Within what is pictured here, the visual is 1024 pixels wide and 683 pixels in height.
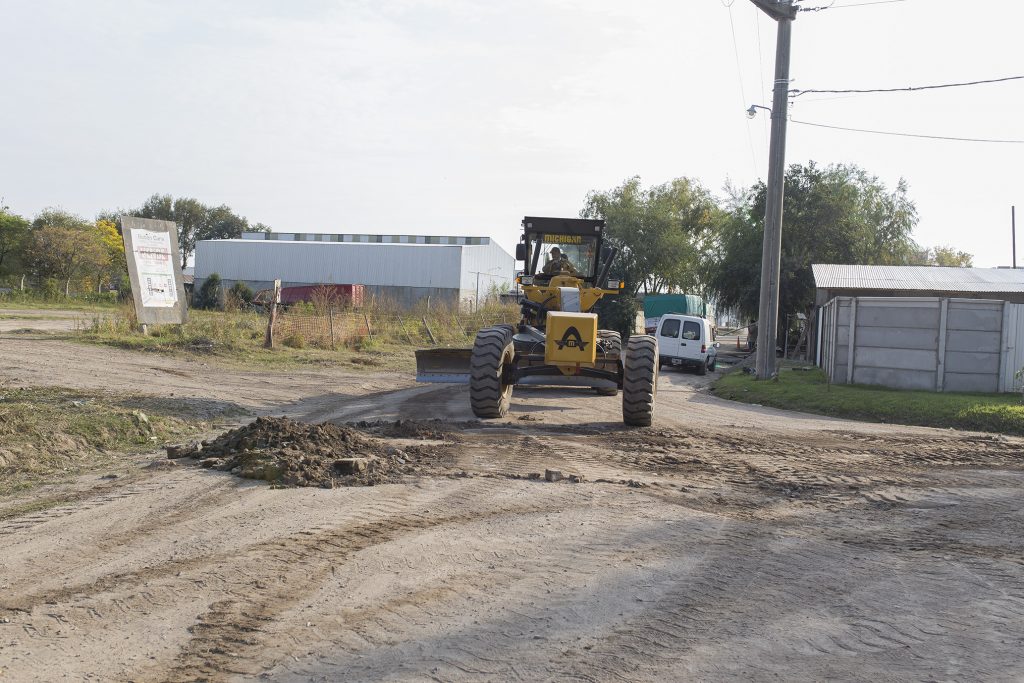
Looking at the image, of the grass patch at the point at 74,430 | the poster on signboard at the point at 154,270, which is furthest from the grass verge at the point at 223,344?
the grass patch at the point at 74,430

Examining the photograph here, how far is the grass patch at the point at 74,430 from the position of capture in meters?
8.72

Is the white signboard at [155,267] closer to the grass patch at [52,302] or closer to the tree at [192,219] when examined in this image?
the grass patch at [52,302]

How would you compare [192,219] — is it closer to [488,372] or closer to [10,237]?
[10,237]

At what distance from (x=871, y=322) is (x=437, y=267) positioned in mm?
43933

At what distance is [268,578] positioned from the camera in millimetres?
5508

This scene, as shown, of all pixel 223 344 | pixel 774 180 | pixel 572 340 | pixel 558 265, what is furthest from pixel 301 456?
pixel 774 180

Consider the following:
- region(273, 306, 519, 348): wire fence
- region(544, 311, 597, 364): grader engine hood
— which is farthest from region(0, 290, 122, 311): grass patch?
region(544, 311, 597, 364): grader engine hood

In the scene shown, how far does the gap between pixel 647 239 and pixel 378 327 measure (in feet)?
105

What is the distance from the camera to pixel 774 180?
23.5m

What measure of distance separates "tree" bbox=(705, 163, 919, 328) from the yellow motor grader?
26.7 m

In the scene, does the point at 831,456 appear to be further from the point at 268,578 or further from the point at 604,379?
the point at 268,578

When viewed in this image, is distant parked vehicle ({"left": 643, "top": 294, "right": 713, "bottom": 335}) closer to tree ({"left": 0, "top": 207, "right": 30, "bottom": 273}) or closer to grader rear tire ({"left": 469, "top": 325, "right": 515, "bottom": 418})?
grader rear tire ({"left": 469, "top": 325, "right": 515, "bottom": 418})

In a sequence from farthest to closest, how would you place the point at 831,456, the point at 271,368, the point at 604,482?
the point at 271,368
the point at 831,456
the point at 604,482

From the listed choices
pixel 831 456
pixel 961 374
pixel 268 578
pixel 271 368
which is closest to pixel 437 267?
pixel 271 368
